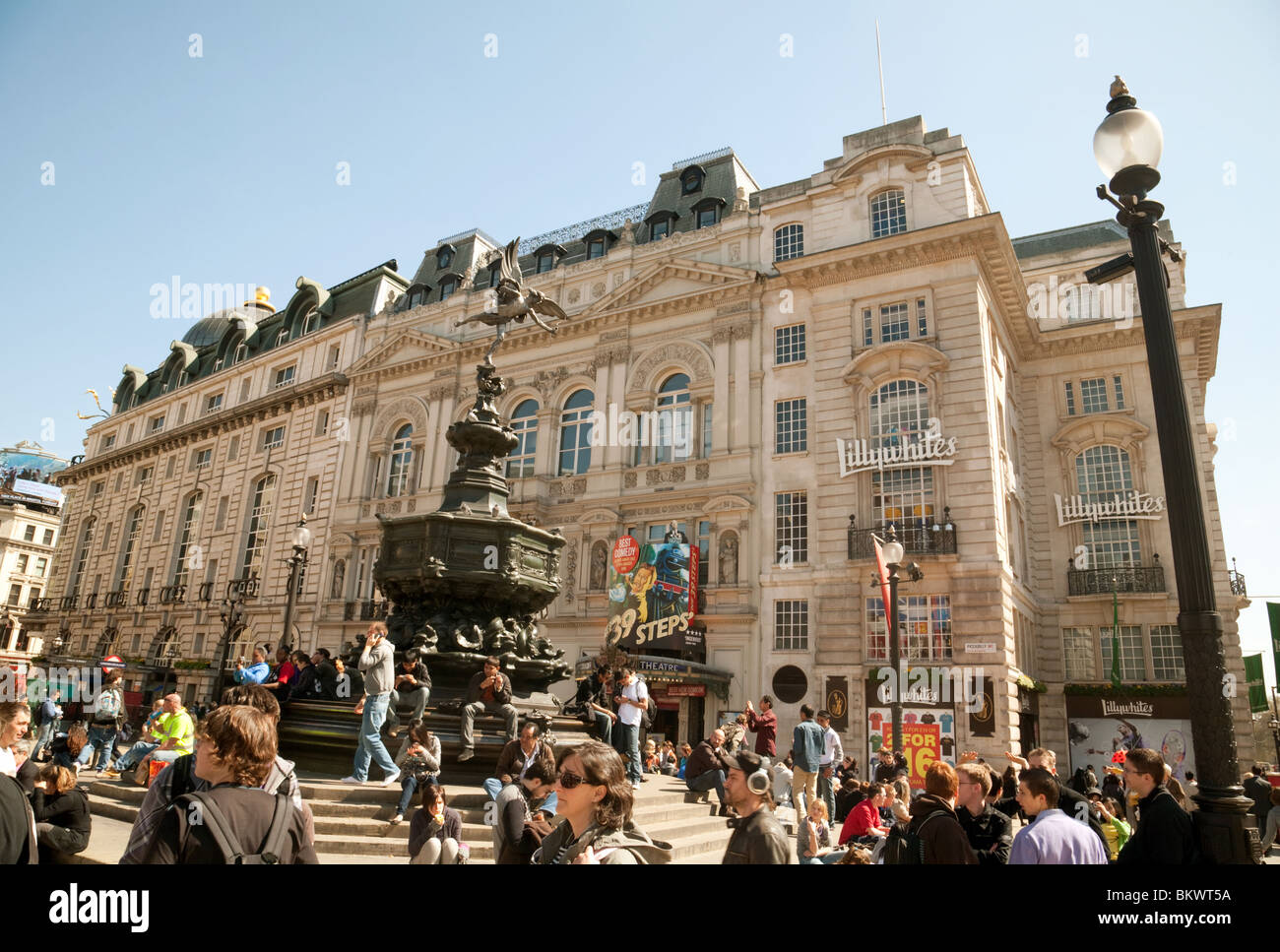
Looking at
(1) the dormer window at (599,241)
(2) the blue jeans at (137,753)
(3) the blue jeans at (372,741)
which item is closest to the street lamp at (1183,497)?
(3) the blue jeans at (372,741)

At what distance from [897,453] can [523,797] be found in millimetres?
22372

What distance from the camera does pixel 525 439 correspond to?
35.8 meters

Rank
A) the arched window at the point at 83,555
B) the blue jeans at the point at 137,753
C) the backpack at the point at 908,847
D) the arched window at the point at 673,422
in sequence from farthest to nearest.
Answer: the arched window at the point at 83,555 < the arched window at the point at 673,422 < the blue jeans at the point at 137,753 < the backpack at the point at 908,847

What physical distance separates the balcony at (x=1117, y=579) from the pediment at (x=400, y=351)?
96.1 ft

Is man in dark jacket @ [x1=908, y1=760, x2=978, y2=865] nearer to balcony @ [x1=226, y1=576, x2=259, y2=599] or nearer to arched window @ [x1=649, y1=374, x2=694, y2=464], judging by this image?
arched window @ [x1=649, y1=374, x2=694, y2=464]

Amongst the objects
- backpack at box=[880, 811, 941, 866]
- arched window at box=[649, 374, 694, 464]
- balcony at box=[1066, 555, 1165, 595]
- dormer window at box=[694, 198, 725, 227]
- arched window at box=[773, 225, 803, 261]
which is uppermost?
dormer window at box=[694, 198, 725, 227]

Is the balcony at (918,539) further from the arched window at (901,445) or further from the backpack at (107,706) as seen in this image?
the backpack at (107,706)

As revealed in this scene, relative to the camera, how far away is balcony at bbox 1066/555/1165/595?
2781 centimetres

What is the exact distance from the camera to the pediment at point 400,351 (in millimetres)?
39562

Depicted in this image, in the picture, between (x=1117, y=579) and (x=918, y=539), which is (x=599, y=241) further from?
(x=1117, y=579)

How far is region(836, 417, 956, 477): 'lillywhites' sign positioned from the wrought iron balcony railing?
130 feet

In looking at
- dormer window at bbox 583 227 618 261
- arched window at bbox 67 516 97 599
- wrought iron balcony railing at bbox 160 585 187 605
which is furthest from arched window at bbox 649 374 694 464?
arched window at bbox 67 516 97 599
